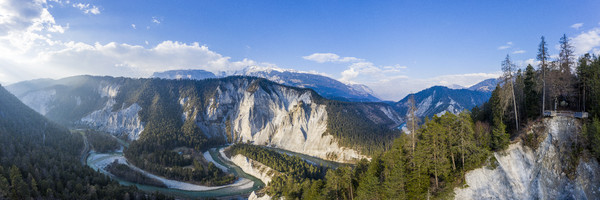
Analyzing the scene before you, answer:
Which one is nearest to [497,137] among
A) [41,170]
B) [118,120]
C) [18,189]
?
[18,189]

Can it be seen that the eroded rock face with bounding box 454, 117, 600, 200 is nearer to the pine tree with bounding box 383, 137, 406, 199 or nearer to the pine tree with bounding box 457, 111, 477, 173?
the pine tree with bounding box 457, 111, 477, 173

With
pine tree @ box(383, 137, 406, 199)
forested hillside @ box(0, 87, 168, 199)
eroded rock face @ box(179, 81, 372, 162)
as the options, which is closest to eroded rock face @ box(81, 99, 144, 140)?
eroded rock face @ box(179, 81, 372, 162)

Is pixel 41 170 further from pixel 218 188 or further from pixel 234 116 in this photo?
pixel 234 116

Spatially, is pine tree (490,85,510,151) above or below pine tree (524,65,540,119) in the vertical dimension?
below

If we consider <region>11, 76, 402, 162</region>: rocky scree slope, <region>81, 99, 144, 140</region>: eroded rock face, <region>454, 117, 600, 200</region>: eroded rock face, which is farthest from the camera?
<region>81, 99, 144, 140</region>: eroded rock face

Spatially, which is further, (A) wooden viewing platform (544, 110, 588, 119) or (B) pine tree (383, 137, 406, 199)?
(B) pine tree (383, 137, 406, 199)

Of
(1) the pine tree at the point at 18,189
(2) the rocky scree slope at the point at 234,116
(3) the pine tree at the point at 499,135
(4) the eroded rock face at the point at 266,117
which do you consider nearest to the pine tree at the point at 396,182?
(3) the pine tree at the point at 499,135

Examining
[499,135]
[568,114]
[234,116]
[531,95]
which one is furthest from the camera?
[234,116]
